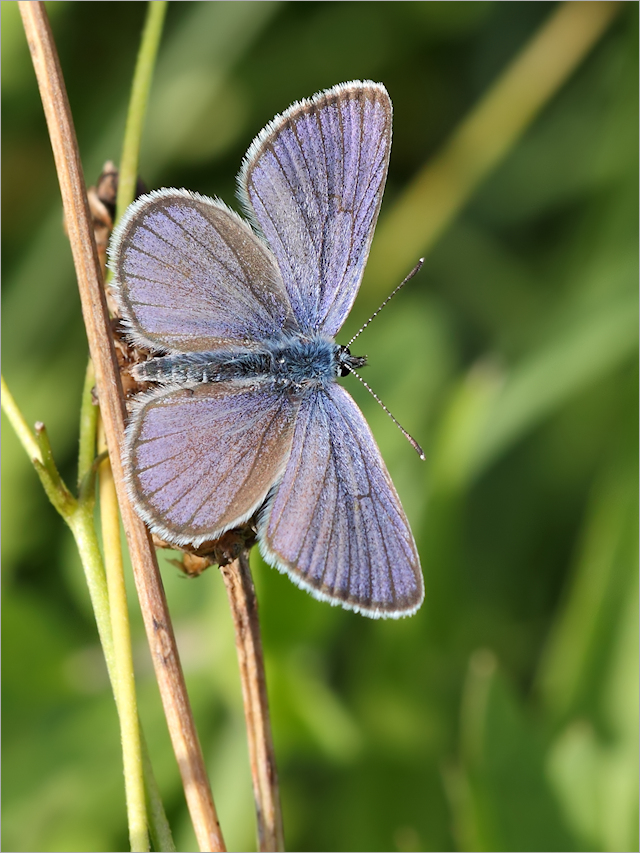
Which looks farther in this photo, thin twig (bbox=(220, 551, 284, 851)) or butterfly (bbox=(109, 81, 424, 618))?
butterfly (bbox=(109, 81, 424, 618))

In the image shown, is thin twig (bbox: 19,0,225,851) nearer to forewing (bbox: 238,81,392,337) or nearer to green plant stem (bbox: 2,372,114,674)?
green plant stem (bbox: 2,372,114,674)

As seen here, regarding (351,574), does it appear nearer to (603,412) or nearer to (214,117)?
(603,412)

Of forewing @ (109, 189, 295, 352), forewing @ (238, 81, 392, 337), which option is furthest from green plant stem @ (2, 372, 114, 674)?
forewing @ (238, 81, 392, 337)

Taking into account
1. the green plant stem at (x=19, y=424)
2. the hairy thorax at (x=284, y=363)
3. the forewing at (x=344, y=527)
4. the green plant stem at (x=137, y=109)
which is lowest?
the forewing at (x=344, y=527)

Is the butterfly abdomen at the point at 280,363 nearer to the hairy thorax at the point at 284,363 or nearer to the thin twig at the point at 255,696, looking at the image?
the hairy thorax at the point at 284,363

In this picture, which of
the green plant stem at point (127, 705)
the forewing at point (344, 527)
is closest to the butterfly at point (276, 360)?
the forewing at point (344, 527)

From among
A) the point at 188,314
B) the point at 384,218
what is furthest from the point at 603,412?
the point at 188,314

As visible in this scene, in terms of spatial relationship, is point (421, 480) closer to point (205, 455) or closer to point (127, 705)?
point (205, 455)
